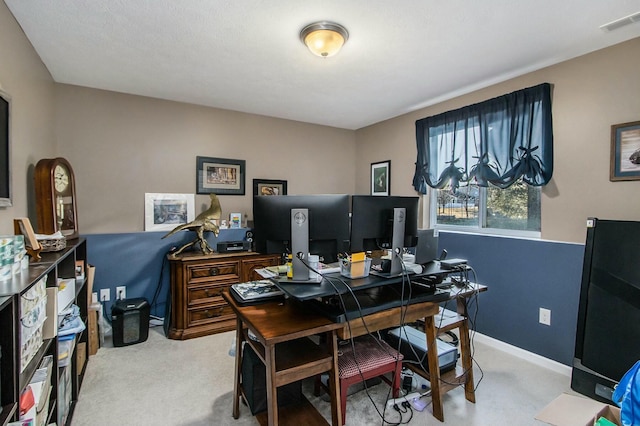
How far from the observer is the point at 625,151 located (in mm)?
2168

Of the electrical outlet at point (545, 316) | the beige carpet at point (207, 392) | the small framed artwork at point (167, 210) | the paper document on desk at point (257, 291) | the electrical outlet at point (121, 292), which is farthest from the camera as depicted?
the small framed artwork at point (167, 210)

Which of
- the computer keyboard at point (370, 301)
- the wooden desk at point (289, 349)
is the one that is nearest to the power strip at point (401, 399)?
the wooden desk at point (289, 349)

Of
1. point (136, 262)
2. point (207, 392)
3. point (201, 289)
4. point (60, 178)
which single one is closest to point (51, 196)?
point (60, 178)

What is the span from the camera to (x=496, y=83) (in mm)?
2895

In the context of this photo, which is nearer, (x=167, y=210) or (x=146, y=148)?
(x=146, y=148)

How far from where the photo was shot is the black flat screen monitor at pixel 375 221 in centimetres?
180

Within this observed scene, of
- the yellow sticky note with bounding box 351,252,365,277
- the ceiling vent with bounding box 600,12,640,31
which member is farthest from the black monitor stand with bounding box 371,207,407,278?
the ceiling vent with bounding box 600,12,640,31

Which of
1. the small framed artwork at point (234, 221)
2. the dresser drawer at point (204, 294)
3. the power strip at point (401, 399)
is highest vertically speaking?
the small framed artwork at point (234, 221)

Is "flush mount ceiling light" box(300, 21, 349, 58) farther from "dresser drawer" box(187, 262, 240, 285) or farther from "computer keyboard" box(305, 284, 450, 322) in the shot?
"dresser drawer" box(187, 262, 240, 285)

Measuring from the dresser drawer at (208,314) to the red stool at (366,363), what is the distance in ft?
4.96

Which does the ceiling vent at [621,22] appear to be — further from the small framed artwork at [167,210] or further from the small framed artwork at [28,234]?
the small framed artwork at [167,210]

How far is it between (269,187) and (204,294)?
62.6 inches

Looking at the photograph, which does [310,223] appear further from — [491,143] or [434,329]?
[491,143]

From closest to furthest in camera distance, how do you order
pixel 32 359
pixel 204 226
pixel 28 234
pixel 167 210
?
pixel 32 359
pixel 28 234
pixel 204 226
pixel 167 210
